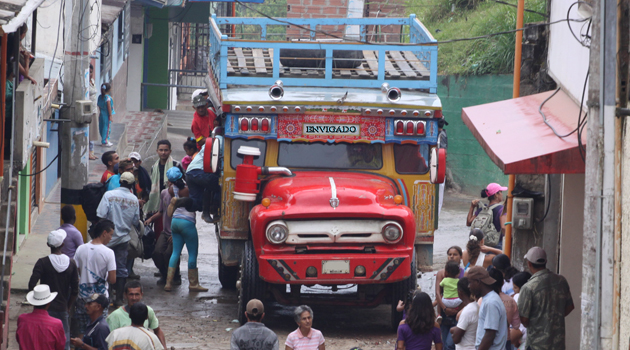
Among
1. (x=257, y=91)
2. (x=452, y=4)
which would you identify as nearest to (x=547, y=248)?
(x=257, y=91)

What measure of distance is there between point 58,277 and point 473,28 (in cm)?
1640

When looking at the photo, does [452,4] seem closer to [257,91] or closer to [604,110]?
[257,91]

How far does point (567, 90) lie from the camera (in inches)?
336

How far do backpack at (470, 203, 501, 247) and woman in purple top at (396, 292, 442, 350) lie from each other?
372cm

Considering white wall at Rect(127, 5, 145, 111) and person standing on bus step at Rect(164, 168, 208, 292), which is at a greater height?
white wall at Rect(127, 5, 145, 111)

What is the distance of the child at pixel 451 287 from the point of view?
26.8ft

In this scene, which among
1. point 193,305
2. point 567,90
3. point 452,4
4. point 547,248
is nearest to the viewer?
point 567,90

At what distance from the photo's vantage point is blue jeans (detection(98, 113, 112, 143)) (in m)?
17.6

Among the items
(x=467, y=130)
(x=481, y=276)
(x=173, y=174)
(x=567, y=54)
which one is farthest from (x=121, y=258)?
(x=467, y=130)

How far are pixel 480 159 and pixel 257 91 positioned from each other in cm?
1078

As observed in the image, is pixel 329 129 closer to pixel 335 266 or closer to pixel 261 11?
pixel 335 266

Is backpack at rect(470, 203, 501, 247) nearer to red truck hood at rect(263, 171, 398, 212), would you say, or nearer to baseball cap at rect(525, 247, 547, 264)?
red truck hood at rect(263, 171, 398, 212)

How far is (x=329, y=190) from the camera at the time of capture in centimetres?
933

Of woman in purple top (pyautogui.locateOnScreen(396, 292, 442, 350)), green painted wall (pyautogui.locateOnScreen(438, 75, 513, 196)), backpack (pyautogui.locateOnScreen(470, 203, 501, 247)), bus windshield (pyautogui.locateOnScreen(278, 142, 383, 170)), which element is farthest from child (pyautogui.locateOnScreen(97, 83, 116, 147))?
woman in purple top (pyautogui.locateOnScreen(396, 292, 442, 350))
